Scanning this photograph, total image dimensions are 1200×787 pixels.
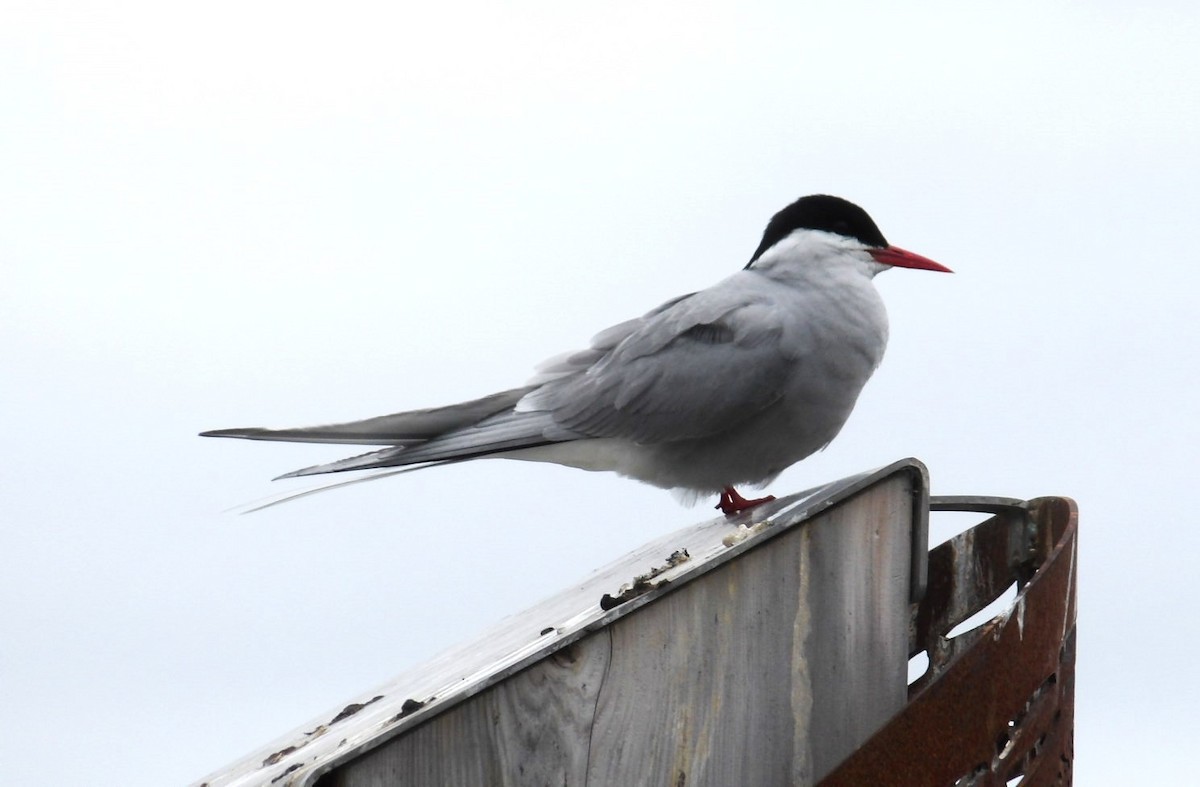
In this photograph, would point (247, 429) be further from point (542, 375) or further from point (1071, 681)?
point (1071, 681)

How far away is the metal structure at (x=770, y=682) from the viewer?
3723 millimetres

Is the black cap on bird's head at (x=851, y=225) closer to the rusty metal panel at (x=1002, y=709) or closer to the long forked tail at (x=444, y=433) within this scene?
the long forked tail at (x=444, y=433)

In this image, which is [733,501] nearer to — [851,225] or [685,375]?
[685,375]

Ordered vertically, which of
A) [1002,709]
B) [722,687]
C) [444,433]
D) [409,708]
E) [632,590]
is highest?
[444,433]

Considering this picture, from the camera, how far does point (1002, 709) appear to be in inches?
151

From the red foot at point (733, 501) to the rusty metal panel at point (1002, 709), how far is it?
161cm

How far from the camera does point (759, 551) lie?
409 centimetres

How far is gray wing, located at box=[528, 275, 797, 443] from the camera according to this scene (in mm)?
6180

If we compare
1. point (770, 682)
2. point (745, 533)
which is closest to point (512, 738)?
point (770, 682)

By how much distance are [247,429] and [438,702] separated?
1.87 m

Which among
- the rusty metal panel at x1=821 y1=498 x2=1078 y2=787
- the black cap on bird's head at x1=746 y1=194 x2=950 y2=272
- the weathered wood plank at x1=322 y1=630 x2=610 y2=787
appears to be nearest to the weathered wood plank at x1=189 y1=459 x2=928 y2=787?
the weathered wood plank at x1=322 y1=630 x2=610 y2=787

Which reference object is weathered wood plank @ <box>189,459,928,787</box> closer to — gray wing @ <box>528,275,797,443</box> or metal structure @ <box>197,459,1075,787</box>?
metal structure @ <box>197,459,1075,787</box>

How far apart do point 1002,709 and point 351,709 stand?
1833 millimetres

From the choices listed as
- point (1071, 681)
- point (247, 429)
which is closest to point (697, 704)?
point (1071, 681)
